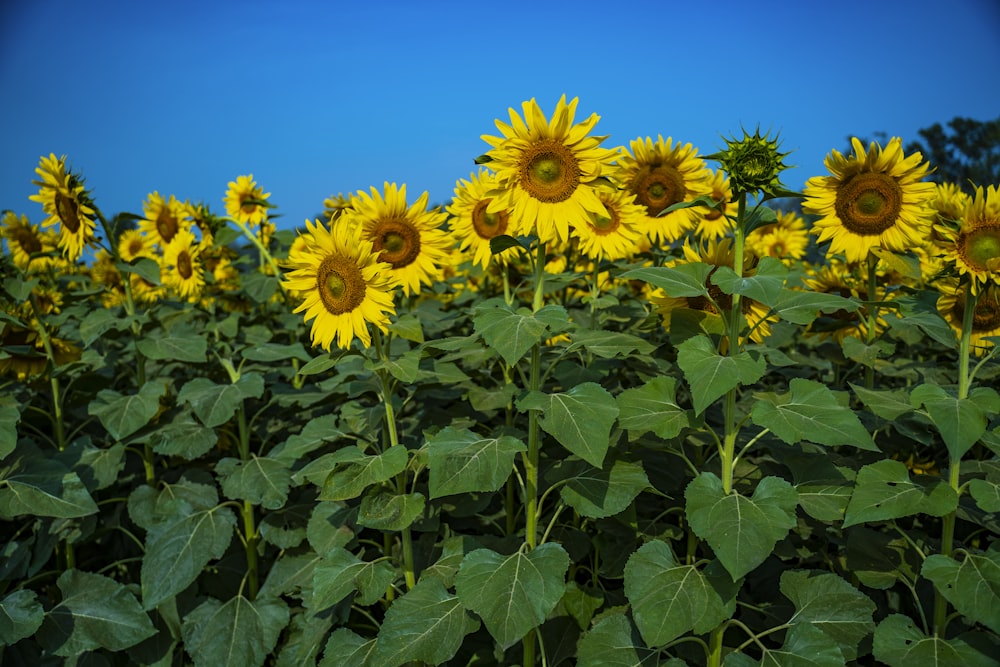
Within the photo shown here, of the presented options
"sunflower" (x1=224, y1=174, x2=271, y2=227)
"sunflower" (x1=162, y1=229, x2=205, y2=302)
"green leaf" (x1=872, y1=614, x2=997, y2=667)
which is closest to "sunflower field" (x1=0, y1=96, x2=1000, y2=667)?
"green leaf" (x1=872, y1=614, x2=997, y2=667)

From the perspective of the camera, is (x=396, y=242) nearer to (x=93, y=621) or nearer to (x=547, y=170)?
(x=547, y=170)

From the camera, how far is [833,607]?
213cm

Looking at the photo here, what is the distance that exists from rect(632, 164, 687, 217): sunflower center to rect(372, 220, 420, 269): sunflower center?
3.63 feet

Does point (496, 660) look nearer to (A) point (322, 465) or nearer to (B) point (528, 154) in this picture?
(A) point (322, 465)

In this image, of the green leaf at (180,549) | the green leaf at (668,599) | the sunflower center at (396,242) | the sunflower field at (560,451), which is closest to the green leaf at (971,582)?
the sunflower field at (560,451)

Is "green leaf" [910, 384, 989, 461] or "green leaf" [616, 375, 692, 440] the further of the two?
"green leaf" [616, 375, 692, 440]

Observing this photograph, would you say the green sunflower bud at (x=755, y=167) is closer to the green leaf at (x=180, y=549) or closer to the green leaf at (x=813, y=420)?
the green leaf at (x=813, y=420)

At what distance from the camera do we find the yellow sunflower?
320 centimetres

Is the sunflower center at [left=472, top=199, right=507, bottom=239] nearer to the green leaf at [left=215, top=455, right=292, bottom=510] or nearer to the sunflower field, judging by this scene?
the sunflower field

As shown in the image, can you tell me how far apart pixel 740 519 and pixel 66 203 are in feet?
11.1

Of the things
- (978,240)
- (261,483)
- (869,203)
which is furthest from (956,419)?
(261,483)

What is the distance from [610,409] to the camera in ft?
6.66

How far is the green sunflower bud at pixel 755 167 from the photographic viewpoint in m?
2.02

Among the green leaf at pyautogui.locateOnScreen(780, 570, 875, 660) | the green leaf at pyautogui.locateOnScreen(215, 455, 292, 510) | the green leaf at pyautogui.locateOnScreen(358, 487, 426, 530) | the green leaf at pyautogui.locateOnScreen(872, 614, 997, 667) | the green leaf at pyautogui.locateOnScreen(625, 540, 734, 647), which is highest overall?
the green leaf at pyautogui.locateOnScreen(215, 455, 292, 510)
